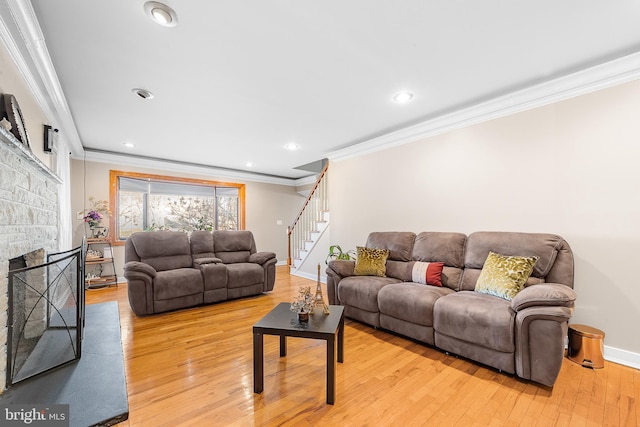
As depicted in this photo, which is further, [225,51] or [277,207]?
[277,207]

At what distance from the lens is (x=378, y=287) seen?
3027 mm

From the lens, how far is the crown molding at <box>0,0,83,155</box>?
1.64m

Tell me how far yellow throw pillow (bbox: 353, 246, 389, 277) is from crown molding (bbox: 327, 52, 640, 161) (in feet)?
5.42

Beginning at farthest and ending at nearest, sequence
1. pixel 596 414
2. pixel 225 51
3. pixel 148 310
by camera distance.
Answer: pixel 148 310 → pixel 225 51 → pixel 596 414

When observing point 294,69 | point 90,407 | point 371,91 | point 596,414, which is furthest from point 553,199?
point 90,407

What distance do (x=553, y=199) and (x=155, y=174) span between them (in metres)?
6.42

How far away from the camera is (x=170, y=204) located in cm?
593

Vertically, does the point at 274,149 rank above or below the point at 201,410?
above

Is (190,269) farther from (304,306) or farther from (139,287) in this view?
(304,306)

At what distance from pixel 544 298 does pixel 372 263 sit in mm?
1777

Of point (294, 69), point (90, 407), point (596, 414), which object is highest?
point (294, 69)

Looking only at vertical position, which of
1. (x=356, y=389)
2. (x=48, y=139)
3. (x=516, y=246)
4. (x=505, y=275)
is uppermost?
(x=48, y=139)

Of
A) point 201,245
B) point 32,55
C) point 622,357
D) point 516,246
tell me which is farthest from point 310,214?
point 622,357

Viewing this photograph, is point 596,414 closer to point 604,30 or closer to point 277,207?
point 604,30
